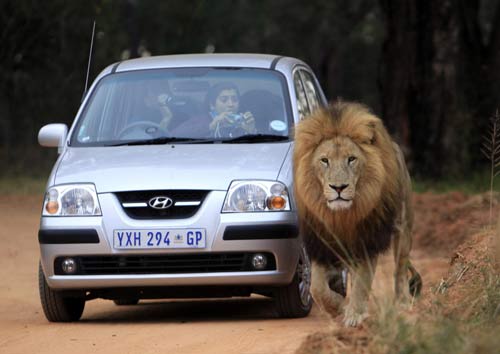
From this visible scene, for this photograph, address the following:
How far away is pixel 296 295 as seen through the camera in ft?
27.9

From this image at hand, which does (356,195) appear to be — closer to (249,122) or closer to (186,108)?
(249,122)

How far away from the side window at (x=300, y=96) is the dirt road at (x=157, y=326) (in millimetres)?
1120

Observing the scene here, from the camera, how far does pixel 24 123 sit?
28125 millimetres

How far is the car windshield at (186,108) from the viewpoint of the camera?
9164 millimetres

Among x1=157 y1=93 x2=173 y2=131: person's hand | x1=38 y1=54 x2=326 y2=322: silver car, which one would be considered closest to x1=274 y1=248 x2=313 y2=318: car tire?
x1=38 y1=54 x2=326 y2=322: silver car

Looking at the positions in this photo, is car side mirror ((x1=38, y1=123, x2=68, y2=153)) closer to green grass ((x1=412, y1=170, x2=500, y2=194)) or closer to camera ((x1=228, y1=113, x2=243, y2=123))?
camera ((x1=228, y1=113, x2=243, y2=123))

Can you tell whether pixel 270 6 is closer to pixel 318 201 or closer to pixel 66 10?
pixel 66 10

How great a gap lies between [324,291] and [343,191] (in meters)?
A: 0.58

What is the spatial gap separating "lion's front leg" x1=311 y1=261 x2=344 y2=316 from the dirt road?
16 cm

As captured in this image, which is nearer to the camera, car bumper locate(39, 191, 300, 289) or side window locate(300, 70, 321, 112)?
car bumper locate(39, 191, 300, 289)

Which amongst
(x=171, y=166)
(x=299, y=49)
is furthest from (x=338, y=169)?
(x=299, y=49)

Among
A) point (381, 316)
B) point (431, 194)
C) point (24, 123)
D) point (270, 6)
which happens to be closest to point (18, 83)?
point (24, 123)

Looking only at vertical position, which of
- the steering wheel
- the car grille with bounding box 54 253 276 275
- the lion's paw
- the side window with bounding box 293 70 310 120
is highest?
the side window with bounding box 293 70 310 120

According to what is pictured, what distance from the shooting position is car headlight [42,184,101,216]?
8.41 meters
